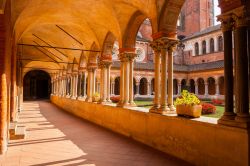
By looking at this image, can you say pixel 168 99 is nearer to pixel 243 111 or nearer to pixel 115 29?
pixel 243 111

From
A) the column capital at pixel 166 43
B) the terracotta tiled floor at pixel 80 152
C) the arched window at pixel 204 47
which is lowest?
the terracotta tiled floor at pixel 80 152

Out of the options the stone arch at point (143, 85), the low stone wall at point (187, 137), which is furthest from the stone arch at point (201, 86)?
the low stone wall at point (187, 137)

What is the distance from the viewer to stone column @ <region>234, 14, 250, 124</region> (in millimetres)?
3873

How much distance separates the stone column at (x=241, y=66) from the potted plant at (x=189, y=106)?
1.19 metres

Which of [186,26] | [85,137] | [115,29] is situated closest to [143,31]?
[186,26]

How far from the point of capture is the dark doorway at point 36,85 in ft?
108

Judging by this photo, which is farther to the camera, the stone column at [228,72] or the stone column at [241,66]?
the stone column at [228,72]

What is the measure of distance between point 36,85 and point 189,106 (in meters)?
32.0

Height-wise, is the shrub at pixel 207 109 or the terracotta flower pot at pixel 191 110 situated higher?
→ the terracotta flower pot at pixel 191 110

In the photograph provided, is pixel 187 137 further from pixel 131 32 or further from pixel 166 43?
pixel 131 32

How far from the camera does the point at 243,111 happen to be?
3.84 meters

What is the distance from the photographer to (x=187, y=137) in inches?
194

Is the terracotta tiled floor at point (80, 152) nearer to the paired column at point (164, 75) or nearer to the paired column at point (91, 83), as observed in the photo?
the paired column at point (164, 75)

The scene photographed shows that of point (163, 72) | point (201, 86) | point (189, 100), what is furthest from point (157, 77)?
point (201, 86)
